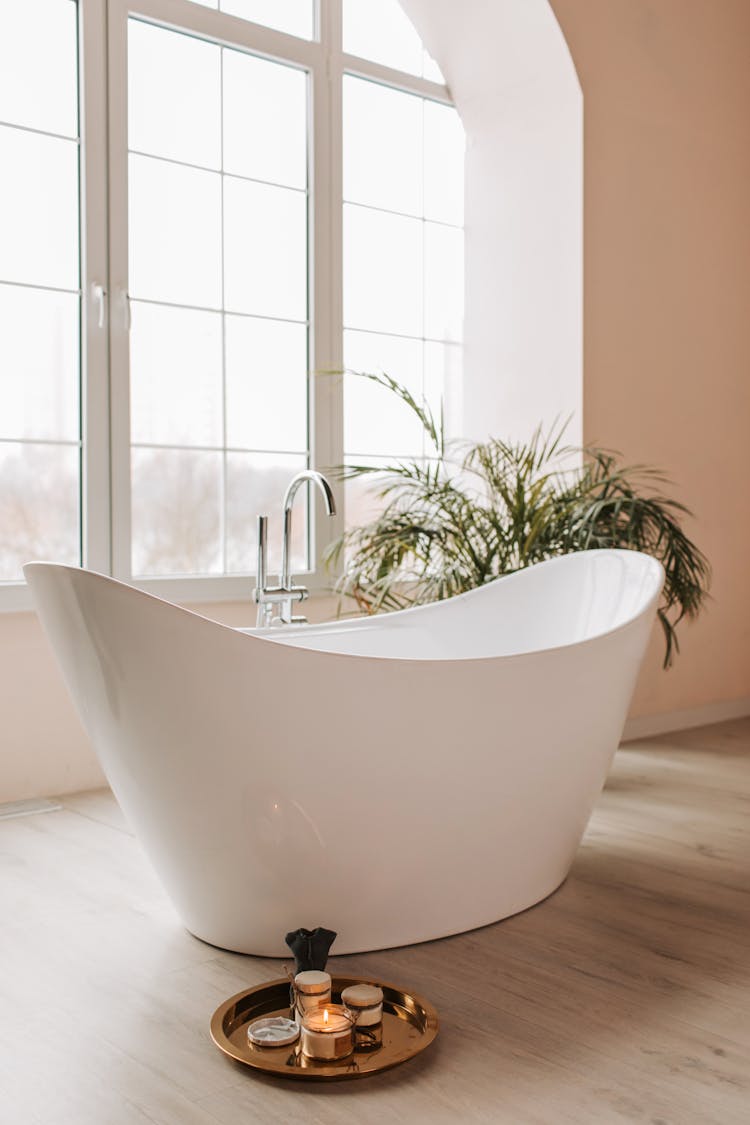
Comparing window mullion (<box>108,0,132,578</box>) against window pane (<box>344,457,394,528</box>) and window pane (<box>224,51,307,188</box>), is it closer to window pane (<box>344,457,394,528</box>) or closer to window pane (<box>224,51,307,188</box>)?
window pane (<box>224,51,307,188</box>)

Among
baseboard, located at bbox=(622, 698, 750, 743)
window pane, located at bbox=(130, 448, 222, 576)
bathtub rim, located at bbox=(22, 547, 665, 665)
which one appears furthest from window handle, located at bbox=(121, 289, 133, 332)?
baseboard, located at bbox=(622, 698, 750, 743)

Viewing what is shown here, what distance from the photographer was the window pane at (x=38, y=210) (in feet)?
Answer: 11.0

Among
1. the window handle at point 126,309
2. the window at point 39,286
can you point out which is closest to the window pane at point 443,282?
the window handle at point 126,309

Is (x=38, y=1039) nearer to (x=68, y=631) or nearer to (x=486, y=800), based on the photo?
(x=68, y=631)

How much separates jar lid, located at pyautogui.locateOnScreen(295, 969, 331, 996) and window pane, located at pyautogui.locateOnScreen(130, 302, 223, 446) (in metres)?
2.22

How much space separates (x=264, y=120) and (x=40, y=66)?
80 cm

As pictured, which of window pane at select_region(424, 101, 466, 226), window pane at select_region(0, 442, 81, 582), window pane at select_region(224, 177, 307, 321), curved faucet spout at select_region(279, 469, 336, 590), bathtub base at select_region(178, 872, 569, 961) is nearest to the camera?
bathtub base at select_region(178, 872, 569, 961)

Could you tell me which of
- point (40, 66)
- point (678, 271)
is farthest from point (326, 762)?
point (678, 271)

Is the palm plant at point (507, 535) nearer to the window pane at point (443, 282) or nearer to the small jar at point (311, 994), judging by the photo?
the window pane at point (443, 282)

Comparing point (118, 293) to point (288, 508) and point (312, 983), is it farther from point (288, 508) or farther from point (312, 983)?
point (312, 983)

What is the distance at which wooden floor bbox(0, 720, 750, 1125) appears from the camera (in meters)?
1.59

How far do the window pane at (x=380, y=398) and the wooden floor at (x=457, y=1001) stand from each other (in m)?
1.90

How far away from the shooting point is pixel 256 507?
393cm

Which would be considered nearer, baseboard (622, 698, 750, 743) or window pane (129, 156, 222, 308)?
window pane (129, 156, 222, 308)
